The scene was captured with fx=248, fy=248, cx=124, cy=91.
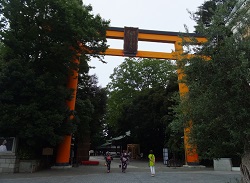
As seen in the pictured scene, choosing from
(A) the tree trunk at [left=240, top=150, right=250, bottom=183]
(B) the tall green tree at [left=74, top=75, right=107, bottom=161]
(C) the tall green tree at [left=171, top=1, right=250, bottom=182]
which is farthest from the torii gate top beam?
(A) the tree trunk at [left=240, top=150, right=250, bottom=183]

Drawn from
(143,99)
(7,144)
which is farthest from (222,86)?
(143,99)

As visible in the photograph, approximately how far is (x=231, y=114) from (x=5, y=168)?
13.0 m

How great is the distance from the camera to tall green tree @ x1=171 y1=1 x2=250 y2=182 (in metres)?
6.19

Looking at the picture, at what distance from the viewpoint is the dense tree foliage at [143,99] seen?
2798cm

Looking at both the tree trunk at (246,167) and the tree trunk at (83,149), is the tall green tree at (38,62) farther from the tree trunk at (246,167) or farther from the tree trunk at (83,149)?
the tree trunk at (246,167)

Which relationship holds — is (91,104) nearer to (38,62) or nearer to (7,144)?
(38,62)

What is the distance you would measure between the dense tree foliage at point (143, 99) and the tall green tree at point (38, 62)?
1172 cm

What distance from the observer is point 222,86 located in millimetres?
6504

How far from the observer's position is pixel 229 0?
749cm

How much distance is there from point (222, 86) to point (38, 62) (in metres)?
12.8

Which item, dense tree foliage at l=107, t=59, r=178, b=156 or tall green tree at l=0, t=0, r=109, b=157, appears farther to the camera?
dense tree foliage at l=107, t=59, r=178, b=156

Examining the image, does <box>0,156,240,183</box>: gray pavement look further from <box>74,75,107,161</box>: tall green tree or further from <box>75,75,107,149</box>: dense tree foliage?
<box>74,75,107,161</box>: tall green tree

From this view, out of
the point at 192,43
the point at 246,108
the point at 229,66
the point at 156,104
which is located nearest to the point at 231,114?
the point at 246,108

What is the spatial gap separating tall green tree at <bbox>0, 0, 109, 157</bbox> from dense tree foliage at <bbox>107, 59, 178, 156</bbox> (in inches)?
461
